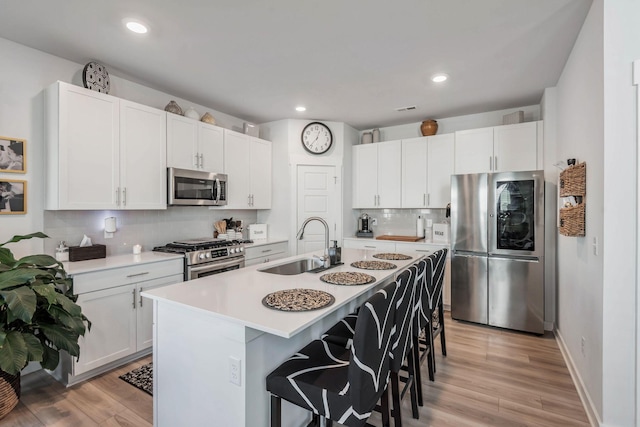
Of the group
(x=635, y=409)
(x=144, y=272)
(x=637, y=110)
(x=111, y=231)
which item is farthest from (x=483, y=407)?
(x=111, y=231)

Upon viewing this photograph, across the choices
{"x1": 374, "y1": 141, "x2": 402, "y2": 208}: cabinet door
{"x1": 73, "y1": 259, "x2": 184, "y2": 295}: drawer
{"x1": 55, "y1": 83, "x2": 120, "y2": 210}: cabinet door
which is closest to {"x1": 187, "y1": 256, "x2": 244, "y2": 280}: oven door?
{"x1": 73, "y1": 259, "x2": 184, "y2": 295}: drawer

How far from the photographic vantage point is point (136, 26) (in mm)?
2242

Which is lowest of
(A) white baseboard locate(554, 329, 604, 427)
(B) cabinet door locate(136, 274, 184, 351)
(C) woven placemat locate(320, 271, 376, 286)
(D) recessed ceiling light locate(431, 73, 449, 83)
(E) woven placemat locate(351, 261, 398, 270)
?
(A) white baseboard locate(554, 329, 604, 427)

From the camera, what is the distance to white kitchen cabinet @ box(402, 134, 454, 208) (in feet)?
14.0

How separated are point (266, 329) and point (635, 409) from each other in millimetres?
2041

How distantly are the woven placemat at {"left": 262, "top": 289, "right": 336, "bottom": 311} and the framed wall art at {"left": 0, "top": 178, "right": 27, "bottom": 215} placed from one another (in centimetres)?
229

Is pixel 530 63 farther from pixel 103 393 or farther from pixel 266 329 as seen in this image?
pixel 103 393

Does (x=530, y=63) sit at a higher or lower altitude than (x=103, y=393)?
higher

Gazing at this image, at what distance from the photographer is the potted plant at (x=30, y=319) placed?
68.6 inches

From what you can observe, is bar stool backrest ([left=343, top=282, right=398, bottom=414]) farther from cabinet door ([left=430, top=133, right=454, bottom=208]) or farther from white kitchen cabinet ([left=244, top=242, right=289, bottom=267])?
cabinet door ([left=430, top=133, right=454, bottom=208])

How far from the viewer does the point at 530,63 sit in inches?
112

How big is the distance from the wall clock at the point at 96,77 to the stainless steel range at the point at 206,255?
158 cm

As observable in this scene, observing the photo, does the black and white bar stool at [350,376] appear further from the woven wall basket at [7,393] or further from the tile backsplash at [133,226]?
the tile backsplash at [133,226]

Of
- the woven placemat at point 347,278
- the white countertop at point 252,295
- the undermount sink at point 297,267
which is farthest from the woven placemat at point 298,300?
the undermount sink at point 297,267
